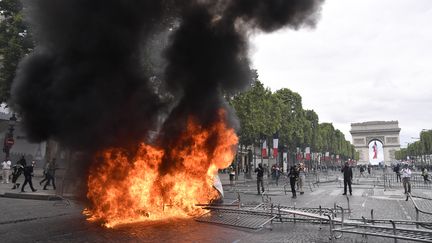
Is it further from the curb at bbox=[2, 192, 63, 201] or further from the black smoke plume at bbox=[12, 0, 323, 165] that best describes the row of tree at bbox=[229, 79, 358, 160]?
the curb at bbox=[2, 192, 63, 201]

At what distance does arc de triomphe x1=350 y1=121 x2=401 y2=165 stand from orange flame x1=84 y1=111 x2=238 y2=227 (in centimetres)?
13101

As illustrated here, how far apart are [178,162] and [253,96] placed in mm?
28787

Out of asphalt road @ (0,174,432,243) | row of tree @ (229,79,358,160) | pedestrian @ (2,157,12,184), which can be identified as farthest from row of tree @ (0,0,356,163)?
asphalt road @ (0,174,432,243)

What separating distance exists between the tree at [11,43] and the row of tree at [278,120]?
16061 millimetres

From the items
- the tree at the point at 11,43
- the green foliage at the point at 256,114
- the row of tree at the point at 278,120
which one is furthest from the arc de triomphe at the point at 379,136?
the tree at the point at 11,43

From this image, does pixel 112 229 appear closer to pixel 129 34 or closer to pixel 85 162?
pixel 85 162

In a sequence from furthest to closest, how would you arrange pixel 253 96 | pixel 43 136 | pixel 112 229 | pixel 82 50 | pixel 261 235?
pixel 253 96 < pixel 43 136 < pixel 82 50 < pixel 112 229 < pixel 261 235

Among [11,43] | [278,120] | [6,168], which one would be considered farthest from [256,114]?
[6,168]

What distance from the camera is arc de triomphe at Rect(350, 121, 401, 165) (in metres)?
130

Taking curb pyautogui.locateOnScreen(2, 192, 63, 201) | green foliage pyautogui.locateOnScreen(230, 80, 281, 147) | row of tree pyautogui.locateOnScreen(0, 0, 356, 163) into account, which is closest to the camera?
curb pyautogui.locateOnScreen(2, 192, 63, 201)

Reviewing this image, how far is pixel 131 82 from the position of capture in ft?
34.2

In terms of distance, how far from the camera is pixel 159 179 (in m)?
10.9

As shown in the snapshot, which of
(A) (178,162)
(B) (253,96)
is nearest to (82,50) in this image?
(A) (178,162)

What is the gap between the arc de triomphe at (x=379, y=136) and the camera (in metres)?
130
